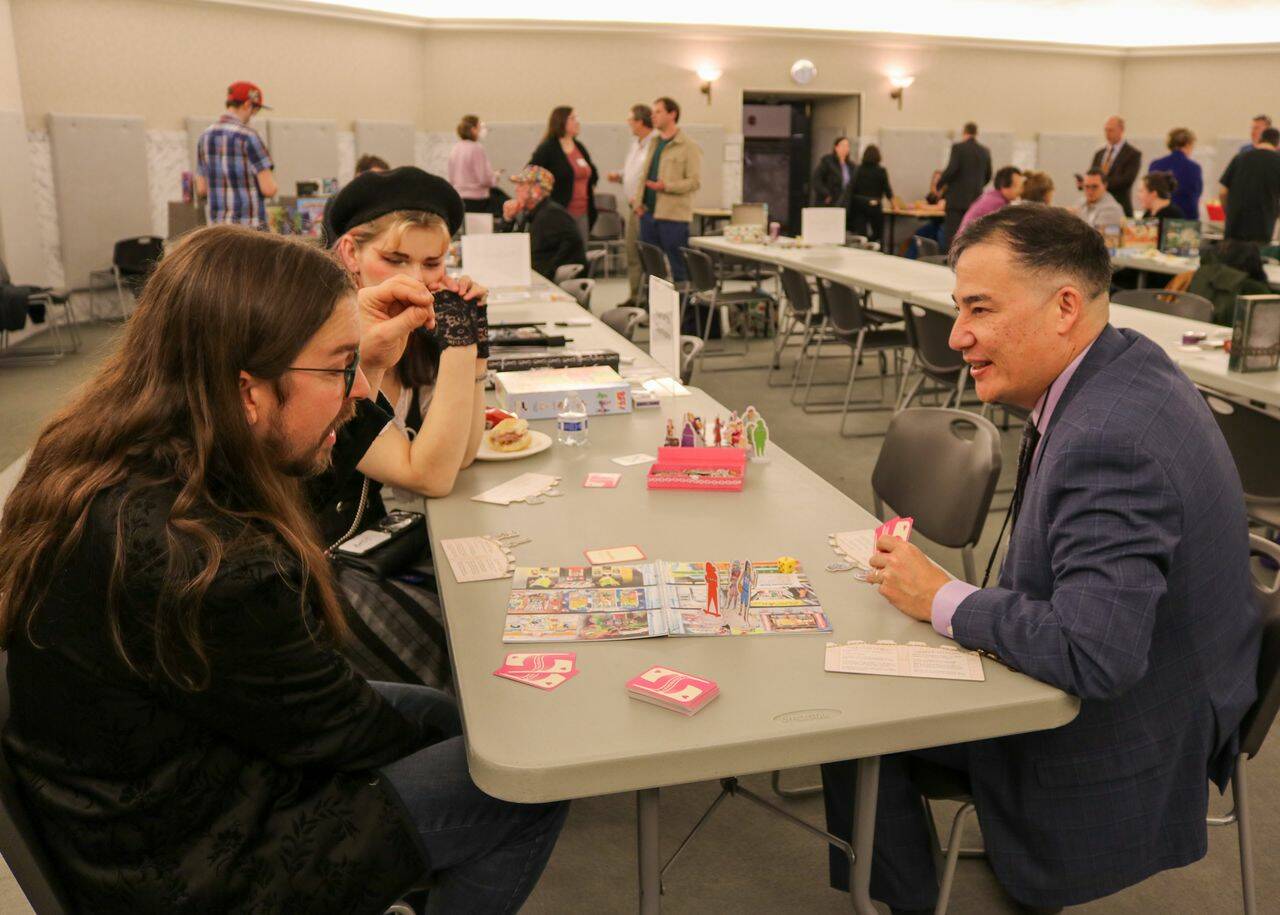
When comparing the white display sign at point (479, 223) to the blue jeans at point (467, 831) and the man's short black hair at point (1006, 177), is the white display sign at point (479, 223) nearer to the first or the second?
the man's short black hair at point (1006, 177)

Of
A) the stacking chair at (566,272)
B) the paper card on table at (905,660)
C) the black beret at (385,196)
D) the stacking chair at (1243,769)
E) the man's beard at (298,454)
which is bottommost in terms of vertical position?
the stacking chair at (1243,769)

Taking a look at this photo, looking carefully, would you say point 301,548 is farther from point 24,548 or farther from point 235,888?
point 235,888

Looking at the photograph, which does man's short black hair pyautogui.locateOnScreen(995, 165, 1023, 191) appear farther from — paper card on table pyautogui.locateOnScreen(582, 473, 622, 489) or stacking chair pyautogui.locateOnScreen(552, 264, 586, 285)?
paper card on table pyautogui.locateOnScreen(582, 473, 622, 489)

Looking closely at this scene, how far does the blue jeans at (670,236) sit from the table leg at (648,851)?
724cm

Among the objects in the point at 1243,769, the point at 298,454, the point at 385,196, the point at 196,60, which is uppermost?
the point at 196,60

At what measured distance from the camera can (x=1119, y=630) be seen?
136cm

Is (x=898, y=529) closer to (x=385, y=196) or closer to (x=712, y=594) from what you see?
(x=712, y=594)

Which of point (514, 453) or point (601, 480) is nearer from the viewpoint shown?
point (601, 480)

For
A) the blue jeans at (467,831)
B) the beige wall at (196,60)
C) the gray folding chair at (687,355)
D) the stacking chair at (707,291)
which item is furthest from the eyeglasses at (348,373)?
the beige wall at (196,60)

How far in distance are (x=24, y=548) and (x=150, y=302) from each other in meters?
0.30

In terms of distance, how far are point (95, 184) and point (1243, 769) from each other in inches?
392

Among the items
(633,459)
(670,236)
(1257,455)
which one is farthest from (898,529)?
(670,236)

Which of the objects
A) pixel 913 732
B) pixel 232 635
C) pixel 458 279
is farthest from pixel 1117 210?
pixel 232 635

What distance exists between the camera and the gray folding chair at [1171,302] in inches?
171
